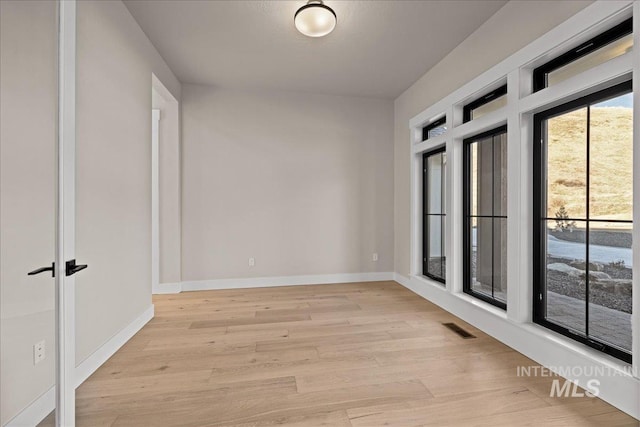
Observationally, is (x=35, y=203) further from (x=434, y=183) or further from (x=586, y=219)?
(x=434, y=183)

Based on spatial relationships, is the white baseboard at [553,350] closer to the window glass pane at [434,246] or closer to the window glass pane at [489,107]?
the window glass pane at [434,246]

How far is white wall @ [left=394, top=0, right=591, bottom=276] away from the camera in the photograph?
2308 mm

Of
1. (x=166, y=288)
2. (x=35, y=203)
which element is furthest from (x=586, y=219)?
(x=166, y=288)

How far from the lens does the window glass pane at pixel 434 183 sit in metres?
4.03

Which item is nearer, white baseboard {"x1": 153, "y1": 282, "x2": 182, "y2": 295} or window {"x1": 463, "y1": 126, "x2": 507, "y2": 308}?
window {"x1": 463, "y1": 126, "x2": 507, "y2": 308}

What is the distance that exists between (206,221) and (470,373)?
3672mm

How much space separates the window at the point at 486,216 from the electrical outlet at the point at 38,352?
3.42m

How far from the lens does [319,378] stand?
208 cm

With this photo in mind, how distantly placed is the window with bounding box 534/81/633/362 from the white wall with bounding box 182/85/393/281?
8.56ft

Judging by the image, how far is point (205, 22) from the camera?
9.48 ft

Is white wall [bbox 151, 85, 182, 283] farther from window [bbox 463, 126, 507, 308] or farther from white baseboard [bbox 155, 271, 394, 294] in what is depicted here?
window [bbox 463, 126, 507, 308]

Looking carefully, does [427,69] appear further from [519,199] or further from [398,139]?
[519,199]

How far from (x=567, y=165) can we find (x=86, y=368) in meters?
3.80

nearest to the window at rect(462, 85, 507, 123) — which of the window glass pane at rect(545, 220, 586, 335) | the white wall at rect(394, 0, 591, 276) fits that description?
the white wall at rect(394, 0, 591, 276)
